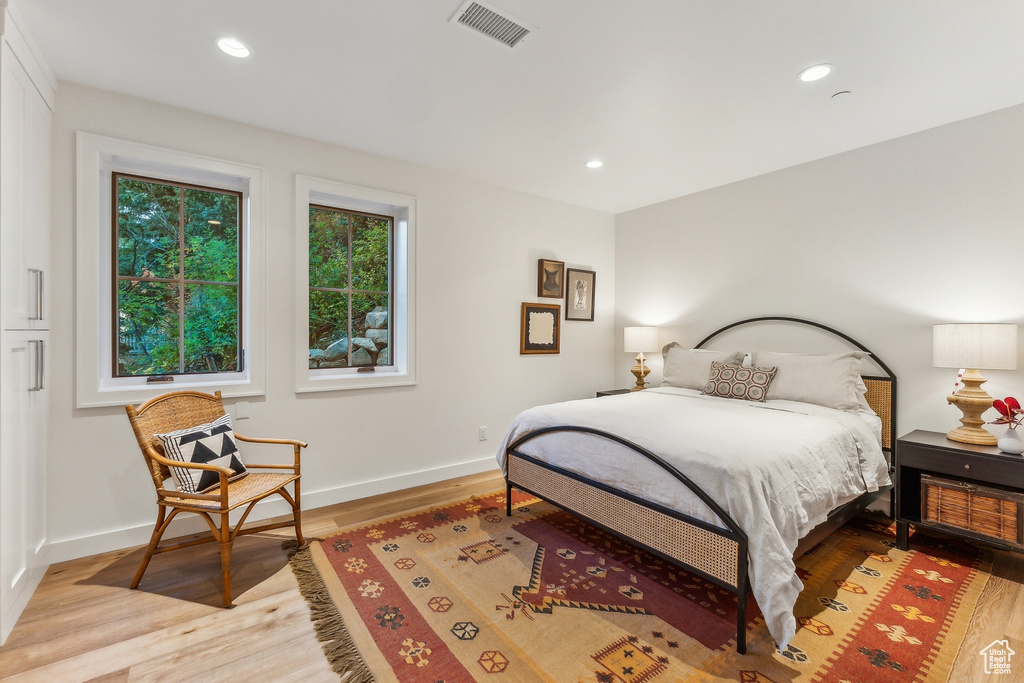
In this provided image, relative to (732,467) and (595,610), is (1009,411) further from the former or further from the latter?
(595,610)

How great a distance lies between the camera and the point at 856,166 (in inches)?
129

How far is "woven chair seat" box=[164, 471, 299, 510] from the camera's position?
2182mm

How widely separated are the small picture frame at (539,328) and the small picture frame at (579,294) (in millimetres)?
175

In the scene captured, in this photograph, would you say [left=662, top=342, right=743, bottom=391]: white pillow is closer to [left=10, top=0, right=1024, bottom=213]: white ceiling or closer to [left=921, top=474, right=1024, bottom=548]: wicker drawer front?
[left=921, top=474, right=1024, bottom=548]: wicker drawer front

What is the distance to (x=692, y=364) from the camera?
381cm

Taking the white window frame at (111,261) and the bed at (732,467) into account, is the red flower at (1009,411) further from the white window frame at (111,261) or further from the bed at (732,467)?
the white window frame at (111,261)

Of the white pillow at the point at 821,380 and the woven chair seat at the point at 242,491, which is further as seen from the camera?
the white pillow at the point at 821,380

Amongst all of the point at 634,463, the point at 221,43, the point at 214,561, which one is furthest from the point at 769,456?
the point at 221,43

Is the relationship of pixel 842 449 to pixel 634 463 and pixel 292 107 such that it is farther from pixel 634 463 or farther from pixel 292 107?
pixel 292 107

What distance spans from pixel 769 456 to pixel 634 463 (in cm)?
59

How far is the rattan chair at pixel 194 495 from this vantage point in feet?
6.96

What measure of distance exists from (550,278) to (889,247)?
257 cm
